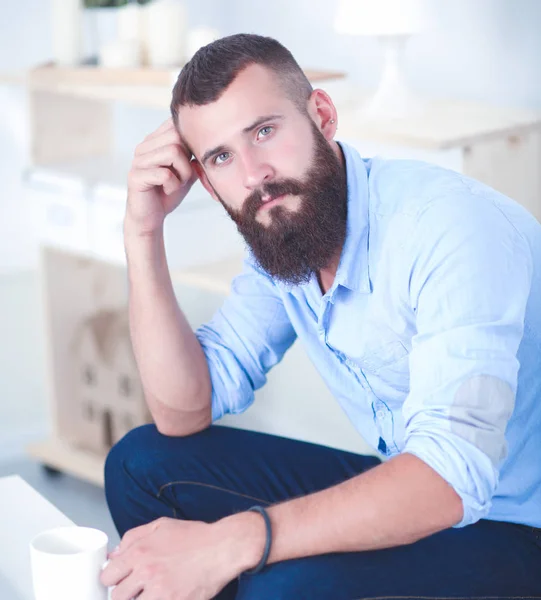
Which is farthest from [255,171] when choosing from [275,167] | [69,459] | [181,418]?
[69,459]

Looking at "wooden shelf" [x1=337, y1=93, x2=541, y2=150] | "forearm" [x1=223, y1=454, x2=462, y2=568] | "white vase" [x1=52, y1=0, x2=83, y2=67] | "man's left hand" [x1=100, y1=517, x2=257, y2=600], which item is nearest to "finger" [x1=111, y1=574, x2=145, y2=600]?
"man's left hand" [x1=100, y1=517, x2=257, y2=600]

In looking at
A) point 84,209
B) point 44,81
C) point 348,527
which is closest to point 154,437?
point 348,527

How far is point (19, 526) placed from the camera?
4.52 feet

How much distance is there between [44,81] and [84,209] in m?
0.31

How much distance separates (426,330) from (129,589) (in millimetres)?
437

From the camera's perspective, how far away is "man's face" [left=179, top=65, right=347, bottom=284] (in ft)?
4.22

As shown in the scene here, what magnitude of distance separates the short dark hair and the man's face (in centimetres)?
1

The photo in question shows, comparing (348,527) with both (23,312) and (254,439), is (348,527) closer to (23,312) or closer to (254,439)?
(254,439)

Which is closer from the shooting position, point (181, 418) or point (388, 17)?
point (181, 418)

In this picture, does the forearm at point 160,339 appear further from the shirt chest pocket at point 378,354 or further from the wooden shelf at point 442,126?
the wooden shelf at point 442,126

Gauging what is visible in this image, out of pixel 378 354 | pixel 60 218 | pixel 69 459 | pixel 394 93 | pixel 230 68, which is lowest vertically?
pixel 69 459

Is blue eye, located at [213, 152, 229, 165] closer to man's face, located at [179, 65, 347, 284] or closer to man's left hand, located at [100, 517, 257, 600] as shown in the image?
man's face, located at [179, 65, 347, 284]

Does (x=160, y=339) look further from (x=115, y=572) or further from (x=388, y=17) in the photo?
(x=388, y=17)

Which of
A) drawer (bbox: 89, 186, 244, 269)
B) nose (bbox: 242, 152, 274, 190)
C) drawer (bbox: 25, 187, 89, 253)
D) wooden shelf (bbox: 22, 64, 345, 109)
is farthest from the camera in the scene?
drawer (bbox: 25, 187, 89, 253)
